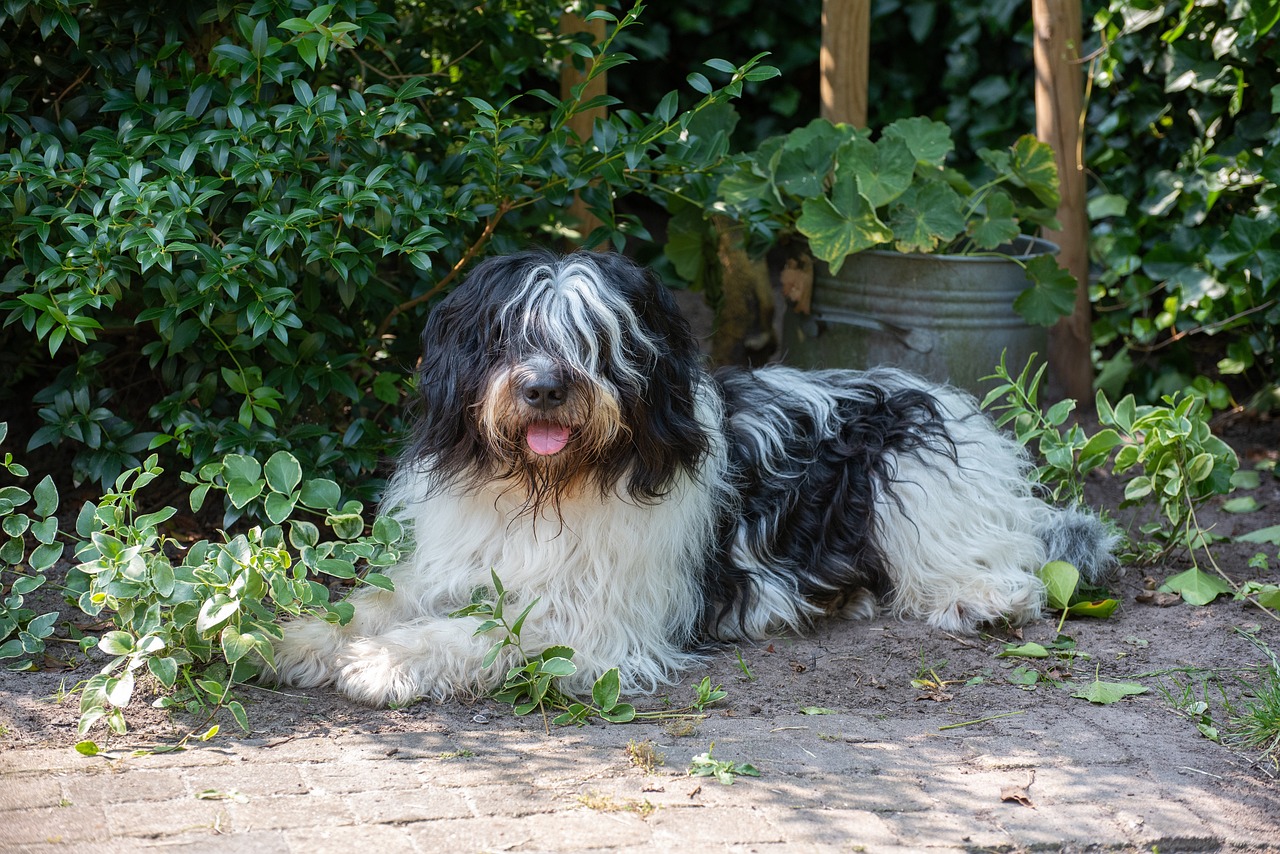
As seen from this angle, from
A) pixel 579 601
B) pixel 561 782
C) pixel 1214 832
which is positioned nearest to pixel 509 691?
pixel 579 601

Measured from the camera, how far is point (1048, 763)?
2.96 m

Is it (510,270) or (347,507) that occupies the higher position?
(510,270)

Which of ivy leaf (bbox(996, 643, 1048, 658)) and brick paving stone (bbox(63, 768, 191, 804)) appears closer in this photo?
brick paving stone (bbox(63, 768, 191, 804))

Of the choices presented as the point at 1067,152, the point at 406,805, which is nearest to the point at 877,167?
the point at 1067,152

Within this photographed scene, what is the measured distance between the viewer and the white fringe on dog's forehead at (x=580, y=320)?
10.3 feet

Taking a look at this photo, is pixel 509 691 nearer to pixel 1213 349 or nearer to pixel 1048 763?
pixel 1048 763

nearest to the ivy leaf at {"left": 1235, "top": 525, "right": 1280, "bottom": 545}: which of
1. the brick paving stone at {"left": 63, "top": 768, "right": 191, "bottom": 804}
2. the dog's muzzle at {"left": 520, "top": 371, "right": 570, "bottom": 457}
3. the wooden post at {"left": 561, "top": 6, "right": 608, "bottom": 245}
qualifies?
the wooden post at {"left": 561, "top": 6, "right": 608, "bottom": 245}

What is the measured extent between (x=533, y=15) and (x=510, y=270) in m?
1.87

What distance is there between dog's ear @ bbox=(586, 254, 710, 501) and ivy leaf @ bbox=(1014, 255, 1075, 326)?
7.23 ft

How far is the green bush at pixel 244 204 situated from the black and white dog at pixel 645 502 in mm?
590

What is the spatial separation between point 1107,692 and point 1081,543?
82 centimetres

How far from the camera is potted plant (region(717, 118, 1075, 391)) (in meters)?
4.86

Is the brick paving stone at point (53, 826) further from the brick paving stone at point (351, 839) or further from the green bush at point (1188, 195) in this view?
the green bush at point (1188, 195)

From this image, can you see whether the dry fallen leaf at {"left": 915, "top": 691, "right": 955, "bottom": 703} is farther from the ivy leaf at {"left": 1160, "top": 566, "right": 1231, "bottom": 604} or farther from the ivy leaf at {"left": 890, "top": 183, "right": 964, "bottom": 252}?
the ivy leaf at {"left": 890, "top": 183, "right": 964, "bottom": 252}
